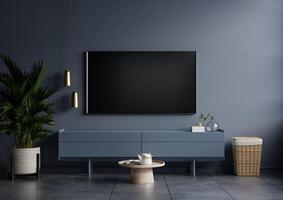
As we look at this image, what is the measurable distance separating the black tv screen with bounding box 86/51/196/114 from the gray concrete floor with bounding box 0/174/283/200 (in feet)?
3.48

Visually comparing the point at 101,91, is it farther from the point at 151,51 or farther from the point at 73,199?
the point at 73,199

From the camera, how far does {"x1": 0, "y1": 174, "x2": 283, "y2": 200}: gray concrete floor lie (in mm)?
4727

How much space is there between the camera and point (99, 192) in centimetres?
495

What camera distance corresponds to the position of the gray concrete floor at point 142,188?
4727 mm

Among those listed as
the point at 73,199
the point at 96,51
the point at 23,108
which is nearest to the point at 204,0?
the point at 96,51

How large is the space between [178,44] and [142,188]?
2.41 metres

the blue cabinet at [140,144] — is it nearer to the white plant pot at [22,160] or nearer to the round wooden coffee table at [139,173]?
the white plant pot at [22,160]

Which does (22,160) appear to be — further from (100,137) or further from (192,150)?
(192,150)

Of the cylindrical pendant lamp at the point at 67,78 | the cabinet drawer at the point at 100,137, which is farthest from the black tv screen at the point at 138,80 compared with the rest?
the cabinet drawer at the point at 100,137

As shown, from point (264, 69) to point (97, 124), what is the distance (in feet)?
8.76

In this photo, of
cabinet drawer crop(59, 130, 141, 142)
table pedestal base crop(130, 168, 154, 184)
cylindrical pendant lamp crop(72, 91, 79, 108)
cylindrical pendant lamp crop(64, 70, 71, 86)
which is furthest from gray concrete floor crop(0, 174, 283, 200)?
cylindrical pendant lamp crop(64, 70, 71, 86)

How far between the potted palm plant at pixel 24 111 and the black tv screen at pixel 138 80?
0.76 meters

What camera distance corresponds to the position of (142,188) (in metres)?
5.16

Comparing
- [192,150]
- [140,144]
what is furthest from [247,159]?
[140,144]
